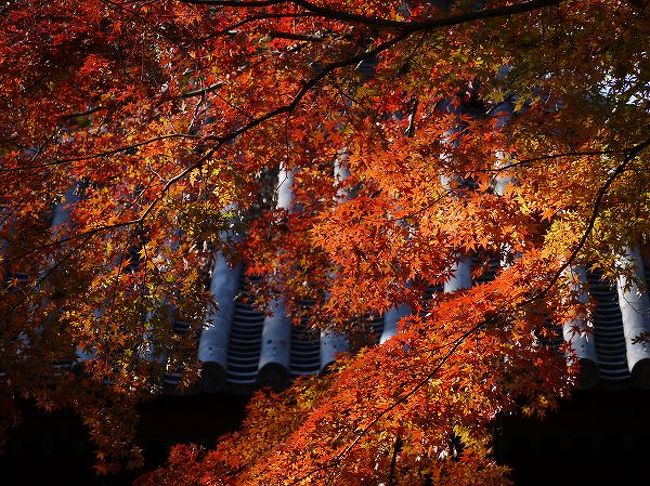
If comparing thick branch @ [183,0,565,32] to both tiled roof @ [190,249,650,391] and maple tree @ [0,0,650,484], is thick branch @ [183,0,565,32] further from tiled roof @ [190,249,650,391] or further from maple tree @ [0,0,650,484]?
tiled roof @ [190,249,650,391]

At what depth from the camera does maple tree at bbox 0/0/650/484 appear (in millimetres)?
4812

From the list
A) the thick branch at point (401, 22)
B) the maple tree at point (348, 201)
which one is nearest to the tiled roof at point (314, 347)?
the maple tree at point (348, 201)

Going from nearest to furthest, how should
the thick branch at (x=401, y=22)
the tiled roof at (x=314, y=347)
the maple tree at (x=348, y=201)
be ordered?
the thick branch at (x=401, y=22), the maple tree at (x=348, y=201), the tiled roof at (x=314, y=347)

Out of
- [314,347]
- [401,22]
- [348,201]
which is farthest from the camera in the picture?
[314,347]

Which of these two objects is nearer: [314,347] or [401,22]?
[401,22]

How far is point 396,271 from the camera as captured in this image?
5922mm

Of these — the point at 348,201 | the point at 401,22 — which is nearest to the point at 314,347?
the point at 348,201

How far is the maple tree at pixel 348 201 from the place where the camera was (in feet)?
15.8

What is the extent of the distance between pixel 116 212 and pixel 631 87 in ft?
12.4

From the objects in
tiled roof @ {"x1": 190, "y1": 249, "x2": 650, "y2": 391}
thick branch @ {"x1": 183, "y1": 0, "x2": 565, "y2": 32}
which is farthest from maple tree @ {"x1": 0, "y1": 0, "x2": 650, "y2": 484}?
tiled roof @ {"x1": 190, "y1": 249, "x2": 650, "y2": 391}

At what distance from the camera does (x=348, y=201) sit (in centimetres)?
604

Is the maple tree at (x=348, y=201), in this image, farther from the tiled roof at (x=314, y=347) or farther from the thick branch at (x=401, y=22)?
the tiled roof at (x=314, y=347)

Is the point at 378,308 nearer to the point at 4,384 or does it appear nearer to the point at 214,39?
the point at 214,39

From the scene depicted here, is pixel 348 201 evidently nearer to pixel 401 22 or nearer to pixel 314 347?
pixel 401 22
